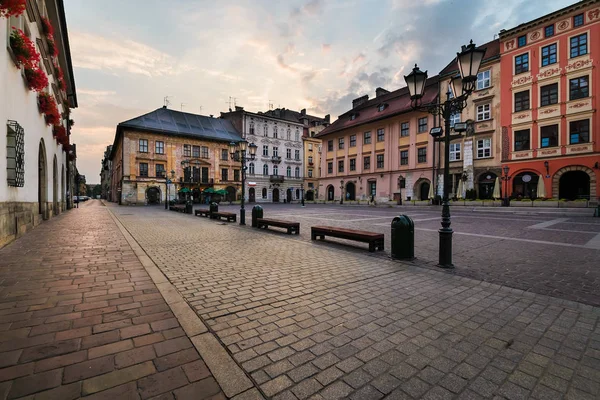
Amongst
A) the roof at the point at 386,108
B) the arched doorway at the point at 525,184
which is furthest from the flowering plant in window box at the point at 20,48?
the roof at the point at 386,108

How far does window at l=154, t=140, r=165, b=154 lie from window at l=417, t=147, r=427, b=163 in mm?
36534

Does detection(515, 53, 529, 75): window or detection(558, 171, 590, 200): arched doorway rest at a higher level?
detection(515, 53, 529, 75): window

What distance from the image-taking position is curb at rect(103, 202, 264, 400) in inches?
82.9

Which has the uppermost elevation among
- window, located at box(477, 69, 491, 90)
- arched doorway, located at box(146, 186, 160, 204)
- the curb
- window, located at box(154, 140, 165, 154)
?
window, located at box(477, 69, 491, 90)

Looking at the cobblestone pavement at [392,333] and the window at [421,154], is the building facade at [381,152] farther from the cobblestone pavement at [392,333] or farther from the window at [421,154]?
the cobblestone pavement at [392,333]

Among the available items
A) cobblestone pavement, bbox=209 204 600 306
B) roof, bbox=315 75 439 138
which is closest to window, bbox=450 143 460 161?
roof, bbox=315 75 439 138

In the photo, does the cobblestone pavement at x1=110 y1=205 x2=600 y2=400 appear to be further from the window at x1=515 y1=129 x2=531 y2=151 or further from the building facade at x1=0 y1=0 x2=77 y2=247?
the window at x1=515 y1=129 x2=531 y2=151

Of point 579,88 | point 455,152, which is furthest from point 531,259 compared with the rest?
point 455,152

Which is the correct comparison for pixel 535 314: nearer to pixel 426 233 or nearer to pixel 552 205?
pixel 426 233

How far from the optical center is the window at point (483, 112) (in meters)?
28.6

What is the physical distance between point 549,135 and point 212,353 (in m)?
32.8

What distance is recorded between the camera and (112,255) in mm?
6527

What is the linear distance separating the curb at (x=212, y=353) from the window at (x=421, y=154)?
33.8m

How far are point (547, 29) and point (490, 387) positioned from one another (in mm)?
34792
